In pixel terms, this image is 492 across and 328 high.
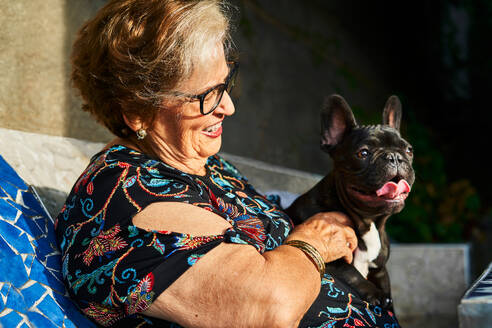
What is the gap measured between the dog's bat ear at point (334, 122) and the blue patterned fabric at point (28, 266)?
115 centimetres

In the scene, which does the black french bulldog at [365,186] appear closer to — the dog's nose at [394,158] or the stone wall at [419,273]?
the dog's nose at [394,158]

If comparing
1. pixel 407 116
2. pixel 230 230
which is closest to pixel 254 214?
pixel 230 230

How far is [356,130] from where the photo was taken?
2.01 m

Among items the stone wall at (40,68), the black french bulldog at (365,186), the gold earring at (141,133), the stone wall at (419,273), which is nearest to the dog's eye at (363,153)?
the black french bulldog at (365,186)

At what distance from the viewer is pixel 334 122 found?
208cm

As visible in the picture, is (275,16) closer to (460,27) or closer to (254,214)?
(460,27)

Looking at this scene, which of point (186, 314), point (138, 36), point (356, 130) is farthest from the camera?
point (356, 130)

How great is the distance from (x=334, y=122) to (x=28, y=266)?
4.30 ft

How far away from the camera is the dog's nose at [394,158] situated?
181 centimetres

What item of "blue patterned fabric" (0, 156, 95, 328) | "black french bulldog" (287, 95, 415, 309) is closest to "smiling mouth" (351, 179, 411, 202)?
"black french bulldog" (287, 95, 415, 309)

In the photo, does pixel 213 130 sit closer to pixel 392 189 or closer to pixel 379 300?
pixel 392 189

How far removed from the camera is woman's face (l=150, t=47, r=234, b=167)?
1654mm

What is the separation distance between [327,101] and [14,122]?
1.40 meters

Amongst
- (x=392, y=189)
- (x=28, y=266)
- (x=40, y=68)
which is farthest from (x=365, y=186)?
(x=40, y=68)
